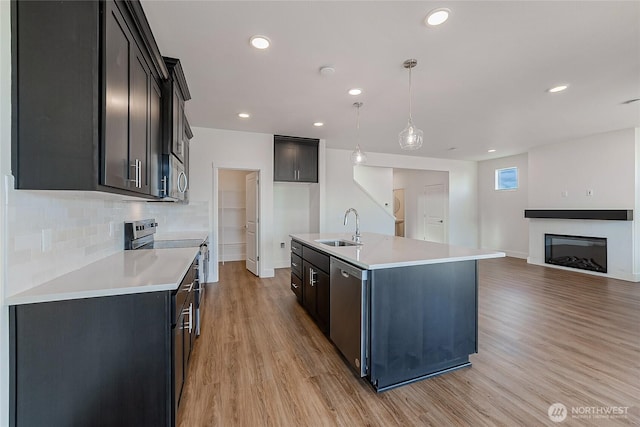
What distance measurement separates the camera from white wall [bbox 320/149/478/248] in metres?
6.05

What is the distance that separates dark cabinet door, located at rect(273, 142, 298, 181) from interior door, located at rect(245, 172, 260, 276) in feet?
1.35

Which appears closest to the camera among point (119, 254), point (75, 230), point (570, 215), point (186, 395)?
point (75, 230)

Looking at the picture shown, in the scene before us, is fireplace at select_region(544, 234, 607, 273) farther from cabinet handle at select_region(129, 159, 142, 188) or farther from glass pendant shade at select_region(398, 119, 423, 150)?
cabinet handle at select_region(129, 159, 142, 188)

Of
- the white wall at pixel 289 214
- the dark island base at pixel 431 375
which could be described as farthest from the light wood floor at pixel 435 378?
the white wall at pixel 289 214

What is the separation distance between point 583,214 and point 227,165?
21.4 feet

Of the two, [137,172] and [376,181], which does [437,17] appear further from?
[376,181]

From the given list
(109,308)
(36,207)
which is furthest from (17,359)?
(36,207)

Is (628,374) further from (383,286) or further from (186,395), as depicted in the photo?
(186,395)

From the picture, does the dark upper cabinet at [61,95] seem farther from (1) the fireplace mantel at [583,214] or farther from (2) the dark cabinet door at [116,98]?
(1) the fireplace mantel at [583,214]

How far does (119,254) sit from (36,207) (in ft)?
3.53

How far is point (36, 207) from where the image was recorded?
4.42ft

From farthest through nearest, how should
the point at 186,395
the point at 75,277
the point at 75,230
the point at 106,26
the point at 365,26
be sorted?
the point at 365,26, the point at 186,395, the point at 75,230, the point at 75,277, the point at 106,26

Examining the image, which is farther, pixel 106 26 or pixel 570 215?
pixel 570 215

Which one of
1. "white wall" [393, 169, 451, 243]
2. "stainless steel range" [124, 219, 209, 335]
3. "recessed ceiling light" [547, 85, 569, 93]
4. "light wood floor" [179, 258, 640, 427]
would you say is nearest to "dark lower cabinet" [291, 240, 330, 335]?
"light wood floor" [179, 258, 640, 427]
